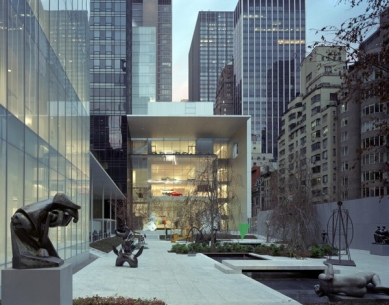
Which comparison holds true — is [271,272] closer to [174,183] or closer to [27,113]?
[27,113]

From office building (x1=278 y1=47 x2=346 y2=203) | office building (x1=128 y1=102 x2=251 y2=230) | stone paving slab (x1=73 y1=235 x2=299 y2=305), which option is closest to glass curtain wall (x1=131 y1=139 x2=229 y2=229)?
office building (x1=128 y1=102 x2=251 y2=230)

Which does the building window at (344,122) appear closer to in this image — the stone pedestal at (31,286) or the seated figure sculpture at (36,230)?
the seated figure sculpture at (36,230)

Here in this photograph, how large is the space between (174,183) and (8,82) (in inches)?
2910

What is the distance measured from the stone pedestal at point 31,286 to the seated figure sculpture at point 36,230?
0.21 meters

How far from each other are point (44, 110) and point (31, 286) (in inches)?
385

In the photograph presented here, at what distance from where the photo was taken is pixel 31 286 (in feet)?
29.1

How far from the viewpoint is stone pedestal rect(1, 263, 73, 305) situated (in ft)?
29.0

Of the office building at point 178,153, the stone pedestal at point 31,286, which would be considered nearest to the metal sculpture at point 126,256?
the stone pedestal at point 31,286

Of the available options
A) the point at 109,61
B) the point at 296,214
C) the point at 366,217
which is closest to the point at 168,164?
the point at 109,61

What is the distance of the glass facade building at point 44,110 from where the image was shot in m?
12.9

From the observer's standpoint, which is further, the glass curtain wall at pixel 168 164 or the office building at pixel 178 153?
the glass curtain wall at pixel 168 164

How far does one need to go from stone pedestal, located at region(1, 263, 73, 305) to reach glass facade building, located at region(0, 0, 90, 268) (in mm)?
3677

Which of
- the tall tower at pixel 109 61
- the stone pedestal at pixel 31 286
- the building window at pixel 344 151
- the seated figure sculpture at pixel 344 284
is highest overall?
the tall tower at pixel 109 61

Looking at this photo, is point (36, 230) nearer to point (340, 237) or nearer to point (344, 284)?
point (344, 284)
